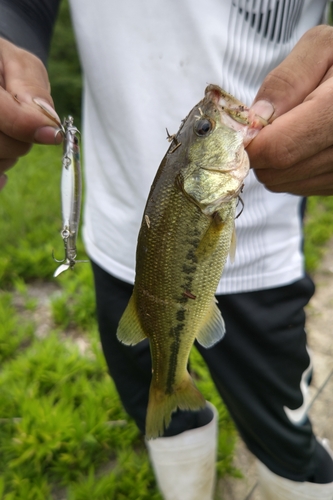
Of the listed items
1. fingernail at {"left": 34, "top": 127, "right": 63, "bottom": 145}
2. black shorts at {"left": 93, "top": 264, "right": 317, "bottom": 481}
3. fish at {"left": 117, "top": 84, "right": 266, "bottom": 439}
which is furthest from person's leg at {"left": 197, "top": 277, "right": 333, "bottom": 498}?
fingernail at {"left": 34, "top": 127, "right": 63, "bottom": 145}

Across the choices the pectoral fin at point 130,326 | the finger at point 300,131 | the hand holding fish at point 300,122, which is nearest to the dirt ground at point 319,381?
the pectoral fin at point 130,326

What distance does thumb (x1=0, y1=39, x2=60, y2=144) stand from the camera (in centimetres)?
121

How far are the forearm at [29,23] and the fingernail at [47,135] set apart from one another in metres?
0.59

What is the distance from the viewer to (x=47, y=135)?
1232 mm

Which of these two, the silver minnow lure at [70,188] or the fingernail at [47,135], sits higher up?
the fingernail at [47,135]

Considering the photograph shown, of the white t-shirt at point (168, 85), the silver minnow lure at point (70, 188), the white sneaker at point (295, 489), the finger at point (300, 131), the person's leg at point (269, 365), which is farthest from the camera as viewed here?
the white sneaker at point (295, 489)

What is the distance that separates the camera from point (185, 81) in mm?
1714

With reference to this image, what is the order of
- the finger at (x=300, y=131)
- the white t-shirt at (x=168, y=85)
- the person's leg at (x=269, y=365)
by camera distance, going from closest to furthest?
1. the finger at (x=300, y=131)
2. the white t-shirt at (x=168, y=85)
3. the person's leg at (x=269, y=365)

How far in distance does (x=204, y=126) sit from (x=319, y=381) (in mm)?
2430

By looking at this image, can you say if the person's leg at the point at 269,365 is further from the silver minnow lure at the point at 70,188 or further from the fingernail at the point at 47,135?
the fingernail at the point at 47,135

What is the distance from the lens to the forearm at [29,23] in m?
1.65

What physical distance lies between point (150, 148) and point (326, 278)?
116 inches

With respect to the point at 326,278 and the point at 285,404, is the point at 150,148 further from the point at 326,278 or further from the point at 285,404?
the point at 326,278

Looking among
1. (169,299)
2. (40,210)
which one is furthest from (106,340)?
(40,210)
